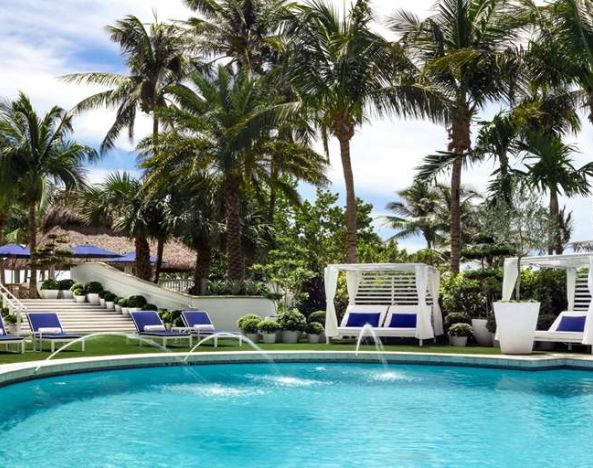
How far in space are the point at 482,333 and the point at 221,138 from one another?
414 inches

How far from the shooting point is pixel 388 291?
22359 millimetres

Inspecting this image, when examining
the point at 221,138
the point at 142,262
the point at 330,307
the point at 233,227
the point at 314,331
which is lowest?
the point at 314,331

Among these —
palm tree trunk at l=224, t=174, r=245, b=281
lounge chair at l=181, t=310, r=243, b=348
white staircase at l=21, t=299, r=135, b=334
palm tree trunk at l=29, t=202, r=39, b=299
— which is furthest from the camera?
palm tree trunk at l=29, t=202, r=39, b=299

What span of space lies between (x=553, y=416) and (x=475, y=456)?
9.43 ft

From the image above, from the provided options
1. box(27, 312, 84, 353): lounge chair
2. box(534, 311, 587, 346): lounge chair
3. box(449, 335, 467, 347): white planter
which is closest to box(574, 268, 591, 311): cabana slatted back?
box(534, 311, 587, 346): lounge chair

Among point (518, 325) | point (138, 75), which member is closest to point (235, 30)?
point (138, 75)

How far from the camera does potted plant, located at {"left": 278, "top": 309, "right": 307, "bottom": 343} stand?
21.2m

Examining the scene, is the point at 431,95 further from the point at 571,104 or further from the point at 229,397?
the point at 229,397

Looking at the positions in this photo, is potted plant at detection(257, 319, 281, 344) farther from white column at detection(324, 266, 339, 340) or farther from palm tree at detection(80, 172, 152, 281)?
palm tree at detection(80, 172, 152, 281)

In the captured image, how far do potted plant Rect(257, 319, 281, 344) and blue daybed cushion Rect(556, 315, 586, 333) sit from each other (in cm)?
758

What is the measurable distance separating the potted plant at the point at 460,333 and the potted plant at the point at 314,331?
12.2ft

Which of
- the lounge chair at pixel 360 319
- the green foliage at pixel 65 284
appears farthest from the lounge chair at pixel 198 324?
the green foliage at pixel 65 284

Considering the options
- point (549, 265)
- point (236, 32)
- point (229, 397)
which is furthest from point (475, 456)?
point (236, 32)

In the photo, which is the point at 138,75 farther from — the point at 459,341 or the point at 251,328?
the point at 459,341
